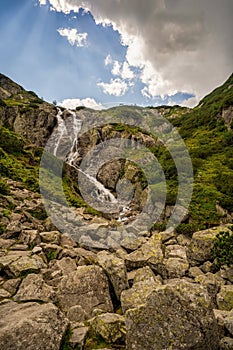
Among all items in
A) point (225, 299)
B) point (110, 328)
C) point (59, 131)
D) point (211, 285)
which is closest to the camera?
point (110, 328)

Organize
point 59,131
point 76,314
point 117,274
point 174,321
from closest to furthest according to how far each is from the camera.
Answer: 1. point 174,321
2. point 76,314
3. point 117,274
4. point 59,131

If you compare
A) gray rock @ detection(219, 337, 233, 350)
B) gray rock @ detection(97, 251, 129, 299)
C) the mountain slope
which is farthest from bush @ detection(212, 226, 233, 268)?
the mountain slope

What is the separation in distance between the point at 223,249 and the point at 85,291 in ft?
24.2

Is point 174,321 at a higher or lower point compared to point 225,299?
higher

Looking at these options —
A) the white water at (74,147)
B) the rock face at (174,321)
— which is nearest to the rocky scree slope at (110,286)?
the rock face at (174,321)

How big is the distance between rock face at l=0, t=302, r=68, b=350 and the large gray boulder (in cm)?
239

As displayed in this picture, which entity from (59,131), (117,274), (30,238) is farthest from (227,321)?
(59,131)

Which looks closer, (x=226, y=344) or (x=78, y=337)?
(x=226, y=344)

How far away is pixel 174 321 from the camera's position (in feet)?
16.7

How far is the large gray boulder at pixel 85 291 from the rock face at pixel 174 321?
126 inches

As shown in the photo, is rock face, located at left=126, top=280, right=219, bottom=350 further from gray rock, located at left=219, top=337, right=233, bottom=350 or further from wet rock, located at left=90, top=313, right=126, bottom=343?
wet rock, located at left=90, top=313, right=126, bottom=343

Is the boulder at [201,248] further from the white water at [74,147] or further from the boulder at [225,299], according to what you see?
the white water at [74,147]

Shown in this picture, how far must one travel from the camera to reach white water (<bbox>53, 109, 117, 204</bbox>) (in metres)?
37.9

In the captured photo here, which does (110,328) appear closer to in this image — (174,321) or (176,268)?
(174,321)
